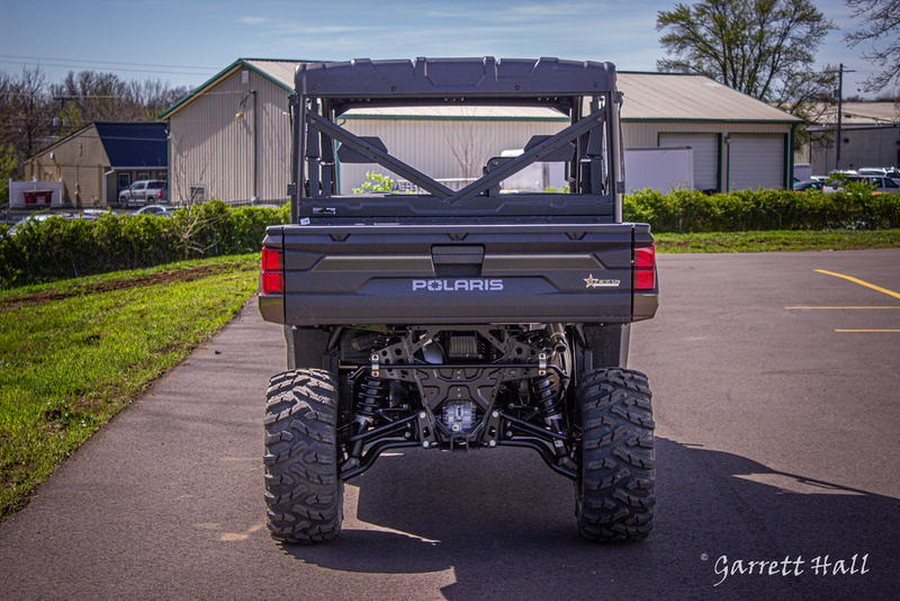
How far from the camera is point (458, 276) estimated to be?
5.57m

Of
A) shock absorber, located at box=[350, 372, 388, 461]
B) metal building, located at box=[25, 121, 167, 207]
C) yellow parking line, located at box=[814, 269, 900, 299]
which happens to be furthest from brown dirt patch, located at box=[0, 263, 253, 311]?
metal building, located at box=[25, 121, 167, 207]

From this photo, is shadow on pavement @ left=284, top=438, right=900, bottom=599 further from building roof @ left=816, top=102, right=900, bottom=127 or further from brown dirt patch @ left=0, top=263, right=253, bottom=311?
building roof @ left=816, top=102, right=900, bottom=127

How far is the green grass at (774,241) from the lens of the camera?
2680 centimetres

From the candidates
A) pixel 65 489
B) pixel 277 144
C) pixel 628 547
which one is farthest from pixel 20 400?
pixel 277 144

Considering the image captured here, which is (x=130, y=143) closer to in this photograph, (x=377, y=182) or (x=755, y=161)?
(x=755, y=161)

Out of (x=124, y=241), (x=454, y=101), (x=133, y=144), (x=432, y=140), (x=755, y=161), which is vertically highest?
(x=133, y=144)

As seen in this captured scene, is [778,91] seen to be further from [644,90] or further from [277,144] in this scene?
[277,144]

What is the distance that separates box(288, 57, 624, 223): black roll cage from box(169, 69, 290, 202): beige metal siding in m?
35.0

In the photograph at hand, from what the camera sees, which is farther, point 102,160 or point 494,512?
point 102,160

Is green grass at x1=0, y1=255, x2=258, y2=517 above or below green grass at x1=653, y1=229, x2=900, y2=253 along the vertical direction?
below

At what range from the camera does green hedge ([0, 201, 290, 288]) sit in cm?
2230

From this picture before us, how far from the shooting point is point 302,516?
559 centimetres

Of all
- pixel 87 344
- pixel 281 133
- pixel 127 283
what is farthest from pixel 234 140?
pixel 87 344

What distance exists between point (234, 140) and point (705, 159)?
1899cm
